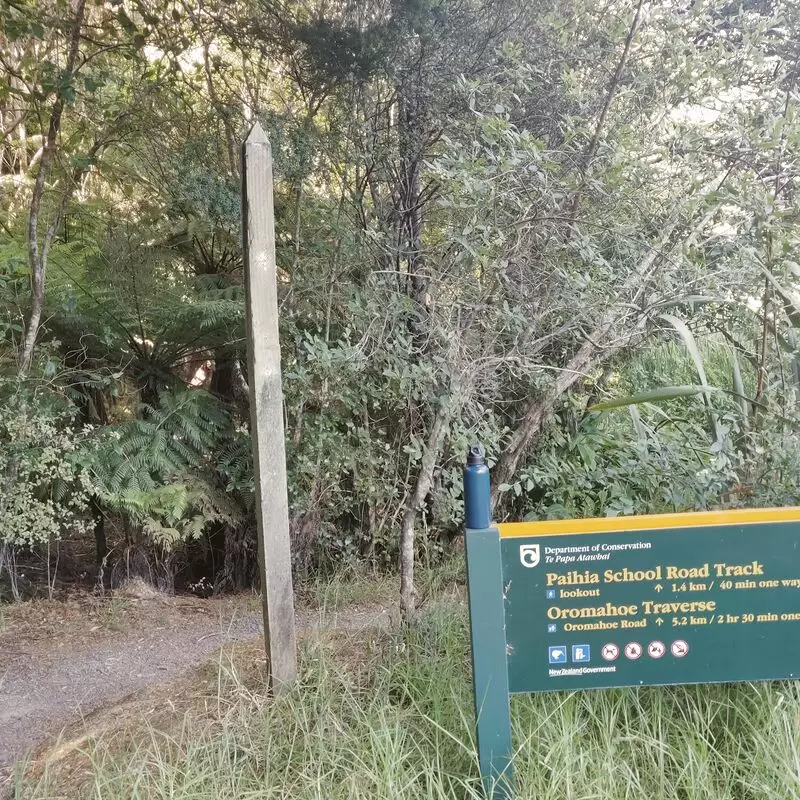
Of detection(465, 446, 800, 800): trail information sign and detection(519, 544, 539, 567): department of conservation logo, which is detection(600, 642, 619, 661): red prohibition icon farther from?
detection(519, 544, 539, 567): department of conservation logo

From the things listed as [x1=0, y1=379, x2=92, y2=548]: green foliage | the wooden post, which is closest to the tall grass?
the wooden post

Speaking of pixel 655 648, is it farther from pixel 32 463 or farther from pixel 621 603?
pixel 32 463

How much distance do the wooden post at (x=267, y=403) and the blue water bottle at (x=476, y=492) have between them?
95cm

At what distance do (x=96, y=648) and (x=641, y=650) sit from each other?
326 cm

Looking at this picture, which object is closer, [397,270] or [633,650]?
[633,650]

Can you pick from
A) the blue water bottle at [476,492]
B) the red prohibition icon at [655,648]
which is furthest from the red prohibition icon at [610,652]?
the blue water bottle at [476,492]

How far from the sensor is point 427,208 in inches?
160

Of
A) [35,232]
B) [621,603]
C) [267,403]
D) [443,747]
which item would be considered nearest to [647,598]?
[621,603]

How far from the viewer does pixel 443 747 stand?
235 cm

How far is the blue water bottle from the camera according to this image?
1.99m

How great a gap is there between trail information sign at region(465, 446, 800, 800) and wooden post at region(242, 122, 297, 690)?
956mm

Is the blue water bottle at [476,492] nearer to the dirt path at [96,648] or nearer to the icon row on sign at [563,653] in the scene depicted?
the icon row on sign at [563,653]

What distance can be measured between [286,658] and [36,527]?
2.01m

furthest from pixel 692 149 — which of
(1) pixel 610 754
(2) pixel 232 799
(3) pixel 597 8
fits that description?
(2) pixel 232 799
